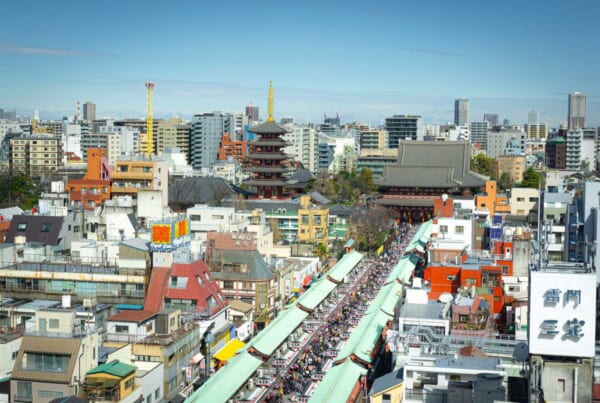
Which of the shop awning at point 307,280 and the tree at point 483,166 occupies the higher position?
the tree at point 483,166

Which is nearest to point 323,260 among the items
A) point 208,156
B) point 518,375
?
point 518,375

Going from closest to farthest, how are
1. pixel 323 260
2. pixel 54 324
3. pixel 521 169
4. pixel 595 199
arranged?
1. pixel 54 324
2. pixel 595 199
3. pixel 323 260
4. pixel 521 169

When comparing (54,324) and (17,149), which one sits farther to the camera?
(17,149)

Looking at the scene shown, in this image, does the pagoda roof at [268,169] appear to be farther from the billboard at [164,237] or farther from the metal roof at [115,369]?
the metal roof at [115,369]

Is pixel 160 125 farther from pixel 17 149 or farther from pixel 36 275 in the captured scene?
pixel 36 275

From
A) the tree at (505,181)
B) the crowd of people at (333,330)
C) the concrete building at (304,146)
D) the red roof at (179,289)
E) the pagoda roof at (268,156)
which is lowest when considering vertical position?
the crowd of people at (333,330)

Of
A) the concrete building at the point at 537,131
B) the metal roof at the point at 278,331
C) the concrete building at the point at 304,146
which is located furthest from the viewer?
the concrete building at the point at 537,131

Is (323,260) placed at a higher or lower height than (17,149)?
lower

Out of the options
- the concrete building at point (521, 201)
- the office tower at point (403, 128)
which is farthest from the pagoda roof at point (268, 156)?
the office tower at point (403, 128)
